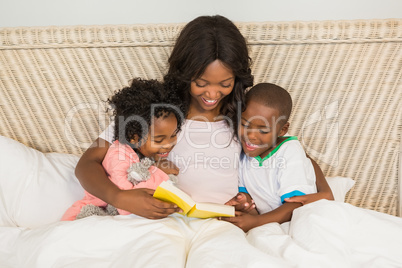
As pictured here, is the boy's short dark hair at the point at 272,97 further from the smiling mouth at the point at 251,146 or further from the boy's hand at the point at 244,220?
the boy's hand at the point at 244,220

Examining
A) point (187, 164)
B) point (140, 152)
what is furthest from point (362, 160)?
point (140, 152)

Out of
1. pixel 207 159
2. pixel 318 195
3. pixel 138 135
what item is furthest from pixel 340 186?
pixel 138 135

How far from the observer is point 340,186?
1.50 m

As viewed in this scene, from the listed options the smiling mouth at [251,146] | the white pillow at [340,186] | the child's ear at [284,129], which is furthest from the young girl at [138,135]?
the white pillow at [340,186]

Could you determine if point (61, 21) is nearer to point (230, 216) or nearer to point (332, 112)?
point (230, 216)

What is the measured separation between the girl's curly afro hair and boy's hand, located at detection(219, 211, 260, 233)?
1.13ft

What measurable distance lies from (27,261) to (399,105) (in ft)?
4.51

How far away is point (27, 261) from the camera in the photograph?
1.03 metres

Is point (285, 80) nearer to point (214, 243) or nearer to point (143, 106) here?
point (143, 106)

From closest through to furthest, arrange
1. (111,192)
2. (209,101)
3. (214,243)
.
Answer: (214,243)
(111,192)
(209,101)

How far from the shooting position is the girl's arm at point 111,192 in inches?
43.3

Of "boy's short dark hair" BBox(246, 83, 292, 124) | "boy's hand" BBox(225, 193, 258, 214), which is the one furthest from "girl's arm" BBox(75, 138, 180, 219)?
"boy's short dark hair" BBox(246, 83, 292, 124)

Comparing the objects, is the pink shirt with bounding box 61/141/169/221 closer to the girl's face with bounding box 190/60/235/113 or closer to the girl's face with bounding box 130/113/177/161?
the girl's face with bounding box 130/113/177/161

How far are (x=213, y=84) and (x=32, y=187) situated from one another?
27.8 inches
